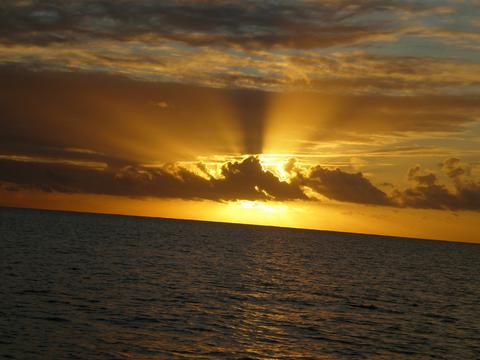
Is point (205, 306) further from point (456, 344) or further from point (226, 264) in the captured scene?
point (226, 264)

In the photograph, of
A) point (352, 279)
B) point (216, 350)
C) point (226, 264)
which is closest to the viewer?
point (216, 350)

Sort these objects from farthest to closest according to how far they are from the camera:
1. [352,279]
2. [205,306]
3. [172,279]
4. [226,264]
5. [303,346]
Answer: [226,264]
[352,279]
[172,279]
[205,306]
[303,346]

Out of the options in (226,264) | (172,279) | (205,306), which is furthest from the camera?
(226,264)

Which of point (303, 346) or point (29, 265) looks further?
point (29, 265)

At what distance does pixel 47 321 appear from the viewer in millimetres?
40969

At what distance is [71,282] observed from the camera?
61906mm

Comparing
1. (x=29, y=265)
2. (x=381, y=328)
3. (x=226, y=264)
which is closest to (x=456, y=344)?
(x=381, y=328)

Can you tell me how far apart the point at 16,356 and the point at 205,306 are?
22.9m

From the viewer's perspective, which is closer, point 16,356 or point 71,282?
point 16,356

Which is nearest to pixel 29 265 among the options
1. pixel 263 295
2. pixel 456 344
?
pixel 263 295

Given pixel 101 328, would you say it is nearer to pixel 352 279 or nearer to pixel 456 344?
pixel 456 344

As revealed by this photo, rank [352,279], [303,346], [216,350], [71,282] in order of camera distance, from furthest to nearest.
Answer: [352,279] < [71,282] < [303,346] < [216,350]

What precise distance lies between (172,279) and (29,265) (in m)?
19.6

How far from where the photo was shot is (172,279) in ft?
237
